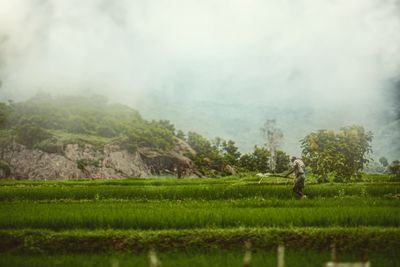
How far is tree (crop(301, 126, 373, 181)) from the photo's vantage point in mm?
24562

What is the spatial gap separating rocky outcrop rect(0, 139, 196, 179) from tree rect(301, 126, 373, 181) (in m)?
36.4

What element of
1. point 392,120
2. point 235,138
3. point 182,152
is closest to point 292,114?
point 235,138

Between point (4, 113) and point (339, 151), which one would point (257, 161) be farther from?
point (4, 113)

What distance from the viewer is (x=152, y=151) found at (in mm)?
68312

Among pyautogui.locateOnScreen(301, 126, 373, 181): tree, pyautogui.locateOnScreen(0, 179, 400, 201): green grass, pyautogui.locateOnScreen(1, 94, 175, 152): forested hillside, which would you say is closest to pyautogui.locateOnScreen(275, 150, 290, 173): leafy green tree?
pyautogui.locateOnScreen(1, 94, 175, 152): forested hillside

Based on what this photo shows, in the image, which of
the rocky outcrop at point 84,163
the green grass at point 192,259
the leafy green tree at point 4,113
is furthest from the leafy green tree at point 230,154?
the green grass at point 192,259

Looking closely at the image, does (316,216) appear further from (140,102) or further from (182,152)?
(140,102)

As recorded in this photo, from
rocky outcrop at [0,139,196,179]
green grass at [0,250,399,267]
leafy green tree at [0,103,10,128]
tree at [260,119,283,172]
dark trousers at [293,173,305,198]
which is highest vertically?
leafy green tree at [0,103,10,128]

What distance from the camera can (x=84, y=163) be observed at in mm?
56531

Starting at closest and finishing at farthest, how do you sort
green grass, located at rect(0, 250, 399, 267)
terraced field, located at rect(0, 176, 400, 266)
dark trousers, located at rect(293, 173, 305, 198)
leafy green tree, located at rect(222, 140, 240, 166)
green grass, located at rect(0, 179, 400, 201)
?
green grass, located at rect(0, 250, 399, 267) → terraced field, located at rect(0, 176, 400, 266) → dark trousers, located at rect(293, 173, 305, 198) → green grass, located at rect(0, 179, 400, 201) → leafy green tree, located at rect(222, 140, 240, 166)

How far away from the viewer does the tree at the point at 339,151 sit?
24562mm

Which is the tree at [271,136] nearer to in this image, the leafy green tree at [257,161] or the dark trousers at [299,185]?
the leafy green tree at [257,161]

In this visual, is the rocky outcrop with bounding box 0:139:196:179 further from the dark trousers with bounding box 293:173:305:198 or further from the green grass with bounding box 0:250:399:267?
the green grass with bounding box 0:250:399:267

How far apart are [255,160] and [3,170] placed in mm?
37844
